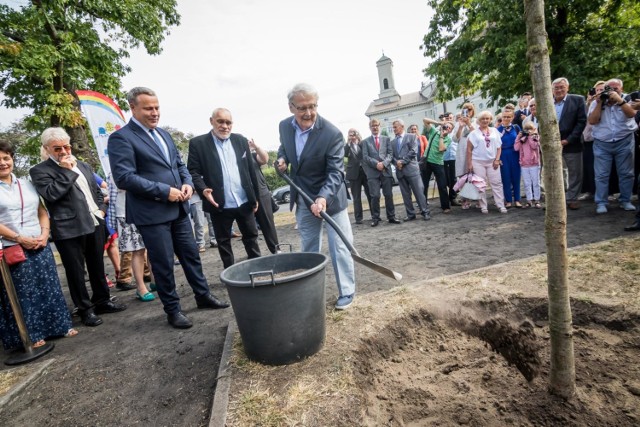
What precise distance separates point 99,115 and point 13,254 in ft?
13.6

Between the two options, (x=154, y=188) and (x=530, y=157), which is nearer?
(x=154, y=188)

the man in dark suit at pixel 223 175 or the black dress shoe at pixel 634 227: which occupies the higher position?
the man in dark suit at pixel 223 175

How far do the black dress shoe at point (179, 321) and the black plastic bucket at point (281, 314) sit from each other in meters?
1.24

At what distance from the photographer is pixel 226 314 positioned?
364cm

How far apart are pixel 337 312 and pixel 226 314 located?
4.20 feet

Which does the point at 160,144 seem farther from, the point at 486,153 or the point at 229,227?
the point at 486,153

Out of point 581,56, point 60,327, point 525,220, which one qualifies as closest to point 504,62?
point 581,56

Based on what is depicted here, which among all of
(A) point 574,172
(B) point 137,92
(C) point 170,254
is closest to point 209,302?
(C) point 170,254

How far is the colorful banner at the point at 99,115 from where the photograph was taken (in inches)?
241

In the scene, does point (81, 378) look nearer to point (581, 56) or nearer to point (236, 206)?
point (236, 206)

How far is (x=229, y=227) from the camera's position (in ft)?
13.6

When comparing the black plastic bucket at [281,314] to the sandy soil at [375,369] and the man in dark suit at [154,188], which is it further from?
the man in dark suit at [154,188]

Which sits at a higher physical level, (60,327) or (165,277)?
(165,277)

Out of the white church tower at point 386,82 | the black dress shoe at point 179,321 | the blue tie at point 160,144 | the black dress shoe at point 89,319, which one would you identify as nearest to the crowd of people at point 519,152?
the blue tie at point 160,144
